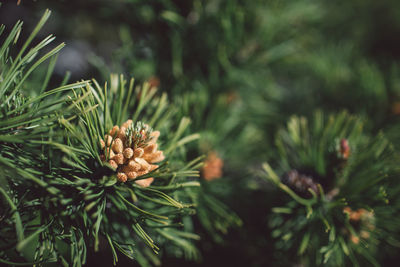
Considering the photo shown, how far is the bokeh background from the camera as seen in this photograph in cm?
90

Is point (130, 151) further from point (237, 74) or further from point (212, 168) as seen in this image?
point (237, 74)

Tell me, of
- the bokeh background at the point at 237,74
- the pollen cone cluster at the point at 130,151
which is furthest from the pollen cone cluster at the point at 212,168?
the pollen cone cluster at the point at 130,151

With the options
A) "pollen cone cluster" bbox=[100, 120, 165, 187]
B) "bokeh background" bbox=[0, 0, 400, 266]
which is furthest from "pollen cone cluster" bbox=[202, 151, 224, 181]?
"pollen cone cluster" bbox=[100, 120, 165, 187]

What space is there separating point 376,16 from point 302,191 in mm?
1356

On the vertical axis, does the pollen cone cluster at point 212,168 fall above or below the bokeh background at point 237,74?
below

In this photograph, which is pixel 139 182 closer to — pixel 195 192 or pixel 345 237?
pixel 195 192

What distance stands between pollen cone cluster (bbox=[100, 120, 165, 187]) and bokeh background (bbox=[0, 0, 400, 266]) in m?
0.25

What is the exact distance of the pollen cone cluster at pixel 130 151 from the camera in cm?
55

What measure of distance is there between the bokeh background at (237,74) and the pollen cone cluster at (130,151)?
0.82ft

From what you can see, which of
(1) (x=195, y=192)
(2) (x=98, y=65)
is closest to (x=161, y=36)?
(2) (x=98, y=65)

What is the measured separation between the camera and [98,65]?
87 centimetres

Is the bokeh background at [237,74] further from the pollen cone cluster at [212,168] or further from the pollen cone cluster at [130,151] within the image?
the pollen cone cluster at [130,151]

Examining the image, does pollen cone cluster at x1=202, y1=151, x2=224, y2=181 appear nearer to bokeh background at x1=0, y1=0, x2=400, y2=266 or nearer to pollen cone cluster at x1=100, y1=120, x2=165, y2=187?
bokeh background at x1=0, y1=0, x2=400, y2=266

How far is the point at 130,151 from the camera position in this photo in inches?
21.3
